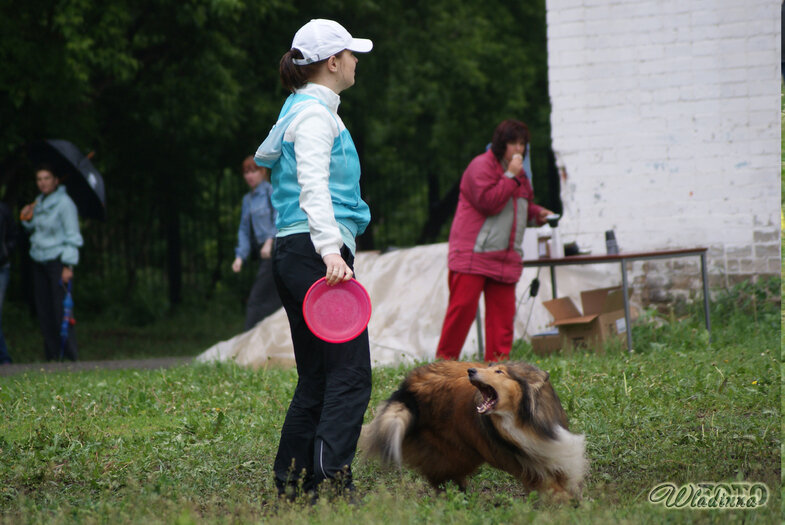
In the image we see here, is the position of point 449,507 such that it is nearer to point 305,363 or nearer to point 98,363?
Result: point 305,363

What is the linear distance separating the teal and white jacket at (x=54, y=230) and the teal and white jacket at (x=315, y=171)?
6678 mm

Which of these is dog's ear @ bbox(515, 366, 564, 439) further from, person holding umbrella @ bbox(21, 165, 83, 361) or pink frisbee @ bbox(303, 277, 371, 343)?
person holding umbrella @ bbox(21, 165, 83, 361)

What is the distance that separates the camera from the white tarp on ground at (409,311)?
9039 mm

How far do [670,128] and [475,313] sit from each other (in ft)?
11.8

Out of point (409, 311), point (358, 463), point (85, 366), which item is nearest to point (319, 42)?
point (358, 463)

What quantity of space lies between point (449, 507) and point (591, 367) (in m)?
3.26

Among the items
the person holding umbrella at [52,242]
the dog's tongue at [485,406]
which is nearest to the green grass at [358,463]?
the dog's tongue at [485,406]

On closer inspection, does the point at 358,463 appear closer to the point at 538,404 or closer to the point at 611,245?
the point at 538,404

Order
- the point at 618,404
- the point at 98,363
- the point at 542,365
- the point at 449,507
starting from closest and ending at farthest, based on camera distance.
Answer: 1. the point at 449,507
2. the point at 618,404
3. the point at 542,365
4. the point at 98,363

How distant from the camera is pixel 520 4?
19.0 meters

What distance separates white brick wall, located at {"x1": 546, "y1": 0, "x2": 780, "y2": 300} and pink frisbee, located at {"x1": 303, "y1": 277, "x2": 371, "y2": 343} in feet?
21.2

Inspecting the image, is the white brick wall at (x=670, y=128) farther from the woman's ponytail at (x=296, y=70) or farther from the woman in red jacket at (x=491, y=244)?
the woman's ponytail at (x=296, y=70)

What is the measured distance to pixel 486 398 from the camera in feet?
13.1

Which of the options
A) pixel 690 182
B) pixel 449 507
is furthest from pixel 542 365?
pixel 690 182
